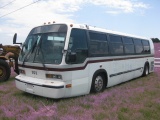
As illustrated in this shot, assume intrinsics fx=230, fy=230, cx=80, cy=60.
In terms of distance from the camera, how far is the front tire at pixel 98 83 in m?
8.07

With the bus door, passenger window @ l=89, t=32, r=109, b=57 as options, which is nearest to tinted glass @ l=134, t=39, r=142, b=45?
passenger window @ l=89, t=32, r=109, b=57

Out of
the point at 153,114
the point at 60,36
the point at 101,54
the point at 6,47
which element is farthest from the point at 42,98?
the point at 6,47

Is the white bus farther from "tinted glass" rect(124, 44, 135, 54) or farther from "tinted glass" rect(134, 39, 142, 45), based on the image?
"tinted glass" rect(134, 39, 142, 45)

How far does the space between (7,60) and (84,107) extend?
6319 millimetres

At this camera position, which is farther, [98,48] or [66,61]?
[98,48]

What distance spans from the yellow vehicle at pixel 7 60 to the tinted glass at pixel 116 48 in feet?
12.7

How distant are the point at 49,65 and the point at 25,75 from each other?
143 centimetres

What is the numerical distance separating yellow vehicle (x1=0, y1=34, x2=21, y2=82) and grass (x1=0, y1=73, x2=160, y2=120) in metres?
3.12

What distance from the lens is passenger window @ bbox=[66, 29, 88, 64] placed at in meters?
7.08

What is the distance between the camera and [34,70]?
24.0ft

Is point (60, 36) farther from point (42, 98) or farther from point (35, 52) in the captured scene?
point (42, 98)

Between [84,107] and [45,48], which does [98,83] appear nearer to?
[84,107]

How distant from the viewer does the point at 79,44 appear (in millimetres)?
7363

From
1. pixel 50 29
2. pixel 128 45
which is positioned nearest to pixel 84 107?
pixel 50 29
